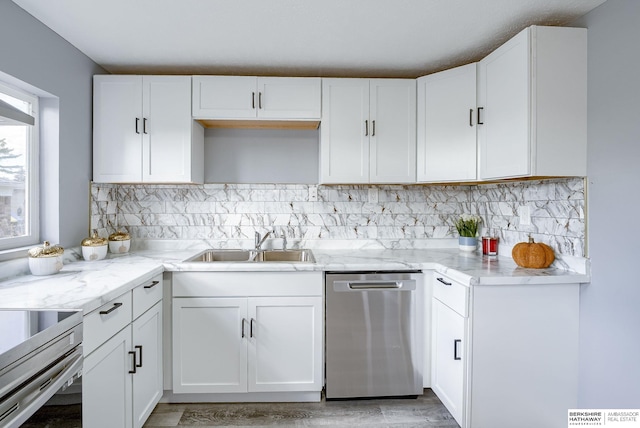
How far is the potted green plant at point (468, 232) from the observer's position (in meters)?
2.77

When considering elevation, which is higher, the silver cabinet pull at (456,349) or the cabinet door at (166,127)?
the cabinet door at (166,127)

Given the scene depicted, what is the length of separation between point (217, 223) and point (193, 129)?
767 millimetres

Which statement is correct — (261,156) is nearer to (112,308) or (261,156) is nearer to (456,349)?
(112,308)

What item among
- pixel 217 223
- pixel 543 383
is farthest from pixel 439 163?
pixel 217 223

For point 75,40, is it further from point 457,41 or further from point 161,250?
point 457,41

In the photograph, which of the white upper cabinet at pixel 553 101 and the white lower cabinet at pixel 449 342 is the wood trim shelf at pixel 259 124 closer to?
the white upper cabinet at pixel 553 101

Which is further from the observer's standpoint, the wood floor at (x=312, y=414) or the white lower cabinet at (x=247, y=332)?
the white lower cabinet at (x=247, y=332)

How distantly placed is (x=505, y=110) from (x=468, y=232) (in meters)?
1.06

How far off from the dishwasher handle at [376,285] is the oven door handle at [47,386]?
54.4 inches

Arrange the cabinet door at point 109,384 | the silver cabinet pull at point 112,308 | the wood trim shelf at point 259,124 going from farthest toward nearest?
the wood trim shelf at point 259,124 < the silver cabinet pull at point 112,308 < the cabinet door at point 109,384

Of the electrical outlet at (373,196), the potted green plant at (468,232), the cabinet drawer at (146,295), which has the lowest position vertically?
the cabinet drawer at (146,295)

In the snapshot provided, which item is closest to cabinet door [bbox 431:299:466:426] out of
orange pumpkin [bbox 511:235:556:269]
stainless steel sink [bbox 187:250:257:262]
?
orange pumpkin [bbox 511:235:556:269]

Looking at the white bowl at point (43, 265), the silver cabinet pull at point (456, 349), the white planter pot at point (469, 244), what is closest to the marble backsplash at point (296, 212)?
the white planter pot at point (469, 244)

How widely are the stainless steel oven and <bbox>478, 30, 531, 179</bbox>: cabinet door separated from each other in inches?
87.1
